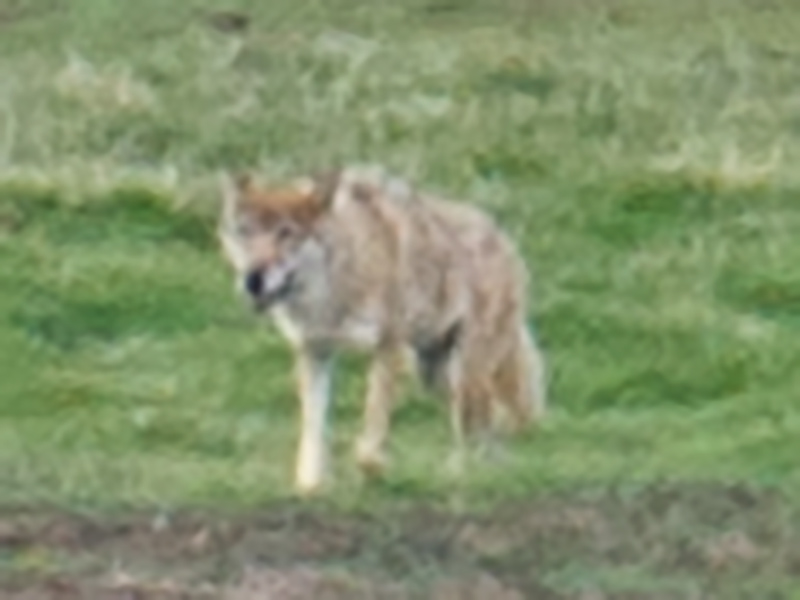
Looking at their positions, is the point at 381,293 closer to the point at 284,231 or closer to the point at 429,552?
the point at 284,231

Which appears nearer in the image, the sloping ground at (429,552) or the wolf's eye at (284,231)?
the sloping ground at (429,552)

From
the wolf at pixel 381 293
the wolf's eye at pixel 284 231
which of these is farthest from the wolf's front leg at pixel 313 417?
the wolf's eye at pixel 284 231

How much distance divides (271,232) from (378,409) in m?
0.80

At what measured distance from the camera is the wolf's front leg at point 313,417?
1554 cm

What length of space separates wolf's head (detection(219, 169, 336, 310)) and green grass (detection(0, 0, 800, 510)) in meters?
0.69

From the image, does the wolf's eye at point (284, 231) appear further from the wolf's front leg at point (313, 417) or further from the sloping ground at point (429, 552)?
the sloping ground at point (429, 552)

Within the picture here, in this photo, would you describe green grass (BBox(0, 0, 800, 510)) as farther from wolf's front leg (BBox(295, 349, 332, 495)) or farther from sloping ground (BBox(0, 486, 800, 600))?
sloping ground (BBox(0, 486, 800, 600))

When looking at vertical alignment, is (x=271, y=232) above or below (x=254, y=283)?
above

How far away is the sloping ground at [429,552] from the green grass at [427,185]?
0.57 m

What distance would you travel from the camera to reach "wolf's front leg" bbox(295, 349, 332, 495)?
15539mm

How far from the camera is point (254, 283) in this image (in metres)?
15.5

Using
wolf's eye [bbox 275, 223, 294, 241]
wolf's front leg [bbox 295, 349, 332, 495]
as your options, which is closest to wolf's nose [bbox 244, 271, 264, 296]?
wolf's eye [bbox 275, 223, 294, 241]

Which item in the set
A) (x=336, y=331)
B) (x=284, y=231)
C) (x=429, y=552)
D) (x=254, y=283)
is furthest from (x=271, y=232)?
(x=429, y=552)

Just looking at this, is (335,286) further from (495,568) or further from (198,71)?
(198,71)
